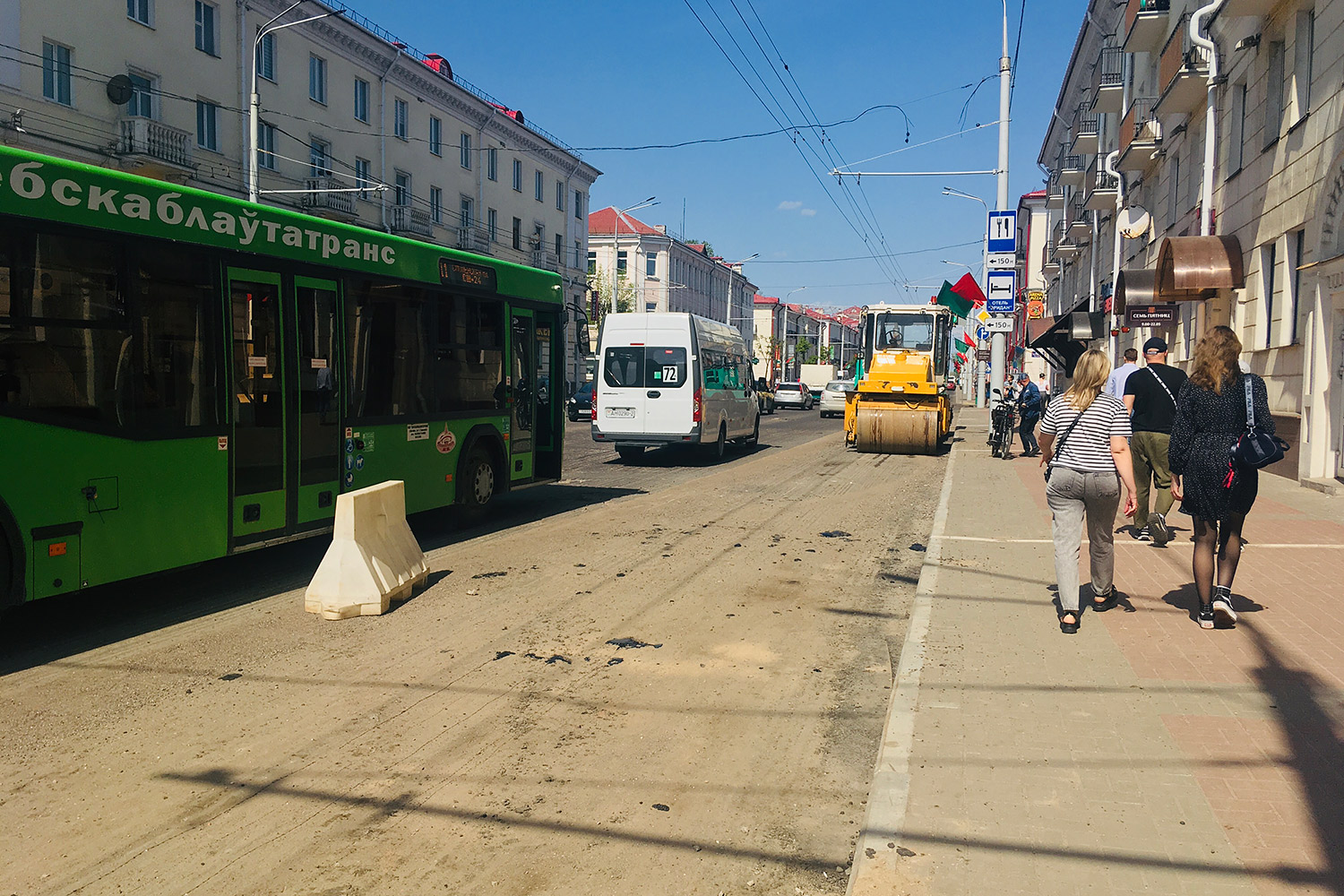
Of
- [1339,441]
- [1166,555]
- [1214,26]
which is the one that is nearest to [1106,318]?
[1214,26]

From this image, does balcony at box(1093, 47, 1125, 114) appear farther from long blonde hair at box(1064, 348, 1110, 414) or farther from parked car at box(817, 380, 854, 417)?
long blonde hair at box(1064, 348, 1110, 414)

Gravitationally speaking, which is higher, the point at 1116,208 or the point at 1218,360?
the point at 1116,208

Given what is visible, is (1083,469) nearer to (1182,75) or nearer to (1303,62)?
(1303,62)

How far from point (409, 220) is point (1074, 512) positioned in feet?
124

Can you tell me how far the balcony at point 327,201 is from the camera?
35.0 meters

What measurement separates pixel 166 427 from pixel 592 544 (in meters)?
4.38

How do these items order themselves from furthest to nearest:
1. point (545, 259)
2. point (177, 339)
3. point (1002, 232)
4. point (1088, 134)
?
point (545, 259) → point (1088, 134) → point (1002, 232) → point (177, 339)

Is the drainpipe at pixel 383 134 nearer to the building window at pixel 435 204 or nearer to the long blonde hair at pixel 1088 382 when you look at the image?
the building window at pixel 435 204

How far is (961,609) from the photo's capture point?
291 inches

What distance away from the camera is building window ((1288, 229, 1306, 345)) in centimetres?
1584

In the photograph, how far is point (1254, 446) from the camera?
6.45 metres

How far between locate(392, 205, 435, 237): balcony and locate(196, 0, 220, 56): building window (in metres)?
10.4

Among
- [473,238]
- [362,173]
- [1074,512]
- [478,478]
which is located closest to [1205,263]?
[1074,512]

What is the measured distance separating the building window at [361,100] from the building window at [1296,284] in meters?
32.3
